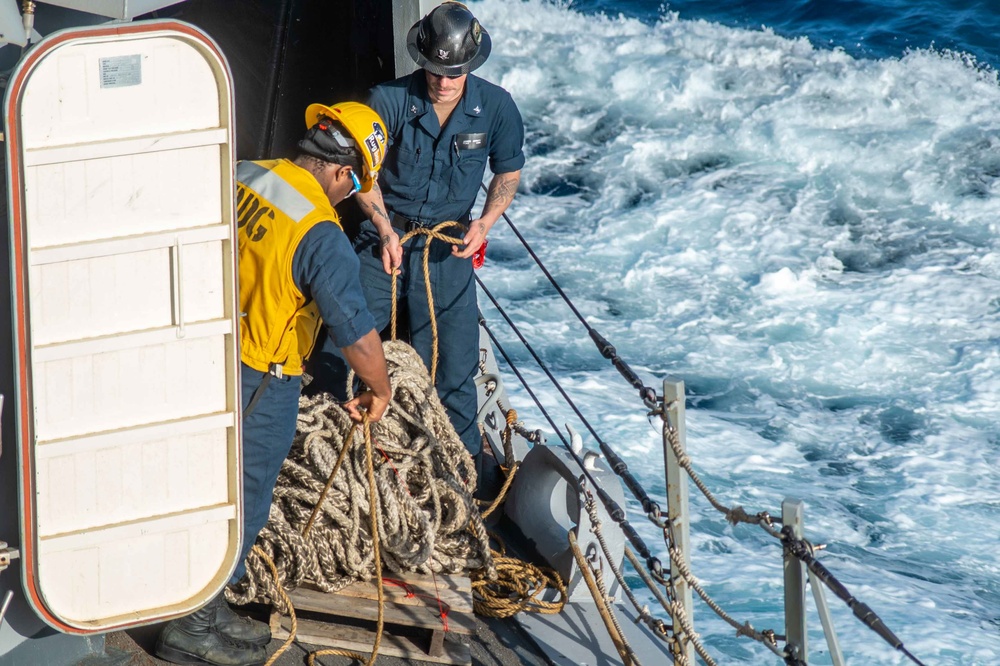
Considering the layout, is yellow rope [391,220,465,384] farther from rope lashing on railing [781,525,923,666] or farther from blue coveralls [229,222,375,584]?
rope lashing on railing [781,525,923,666]

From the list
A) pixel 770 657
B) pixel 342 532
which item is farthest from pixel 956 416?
pixel 342 532

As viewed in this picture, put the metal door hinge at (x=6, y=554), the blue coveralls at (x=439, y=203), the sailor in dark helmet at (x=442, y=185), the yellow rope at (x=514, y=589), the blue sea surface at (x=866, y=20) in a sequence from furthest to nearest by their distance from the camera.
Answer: the blue sea surface at (x=866, y=20)
the blue coveralls at (x=439, y=203)
the sailor in dark helmet at (x=442, y=185)
the yellow rope at (x=514, y=589)
the metal door hinge at (x=6, y=554)

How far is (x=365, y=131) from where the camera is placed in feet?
11.2

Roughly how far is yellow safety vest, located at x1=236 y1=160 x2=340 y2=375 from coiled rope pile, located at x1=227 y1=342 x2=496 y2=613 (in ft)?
2.39

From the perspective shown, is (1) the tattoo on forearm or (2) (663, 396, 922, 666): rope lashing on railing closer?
(2) (663, 396, 922, 666): rope lashing on railing

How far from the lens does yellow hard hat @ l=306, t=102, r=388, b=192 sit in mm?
3387

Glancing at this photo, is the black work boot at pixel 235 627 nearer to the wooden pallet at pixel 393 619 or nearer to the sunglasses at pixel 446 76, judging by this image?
the wooden pallet at pixel 393 619

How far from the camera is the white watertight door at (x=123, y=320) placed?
2643 mm

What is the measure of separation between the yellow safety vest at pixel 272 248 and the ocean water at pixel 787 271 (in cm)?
395

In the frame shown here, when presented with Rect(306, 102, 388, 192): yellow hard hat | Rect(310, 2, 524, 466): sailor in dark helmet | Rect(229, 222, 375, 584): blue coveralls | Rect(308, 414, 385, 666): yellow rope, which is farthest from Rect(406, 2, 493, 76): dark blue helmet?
Rect(308, 414, 385, 666): yellow rope

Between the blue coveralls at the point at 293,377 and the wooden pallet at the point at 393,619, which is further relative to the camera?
the wooden pallet at the point at 393,619

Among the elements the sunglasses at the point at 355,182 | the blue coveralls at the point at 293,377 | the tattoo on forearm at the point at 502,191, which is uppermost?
the tattoo on forearm at the point at 502,191

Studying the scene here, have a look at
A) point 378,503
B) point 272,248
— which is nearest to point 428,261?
point 378,503

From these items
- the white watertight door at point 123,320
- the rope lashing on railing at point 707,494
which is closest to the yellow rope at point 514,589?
the rope lashing on railing at point 707,494
